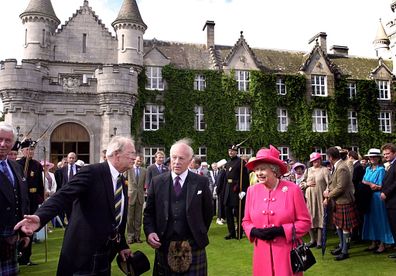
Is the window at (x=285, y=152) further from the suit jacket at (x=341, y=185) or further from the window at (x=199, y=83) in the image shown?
the suit jacket at (x=341, y=185)

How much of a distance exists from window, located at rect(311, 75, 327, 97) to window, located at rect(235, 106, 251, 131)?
6166mm

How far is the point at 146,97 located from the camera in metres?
27.1

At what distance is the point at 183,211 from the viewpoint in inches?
164

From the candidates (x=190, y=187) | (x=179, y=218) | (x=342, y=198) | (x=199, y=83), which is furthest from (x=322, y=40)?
(x=179, y=218)

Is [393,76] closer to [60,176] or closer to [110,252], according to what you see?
[60,176]

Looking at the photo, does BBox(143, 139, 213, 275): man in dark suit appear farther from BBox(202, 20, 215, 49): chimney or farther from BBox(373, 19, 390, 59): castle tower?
BBox(373, 19, 390, 59): castle tower

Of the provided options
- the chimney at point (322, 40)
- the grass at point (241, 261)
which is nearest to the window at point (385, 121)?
the chimney at point (322, 40)

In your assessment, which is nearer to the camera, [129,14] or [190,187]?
[190,187]

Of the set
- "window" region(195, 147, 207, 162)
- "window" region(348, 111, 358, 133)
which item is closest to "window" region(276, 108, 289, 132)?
"window" region(348, 111, 358, 133)

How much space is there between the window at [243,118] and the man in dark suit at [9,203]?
25077 mm

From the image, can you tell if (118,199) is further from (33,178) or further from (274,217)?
(33,178)

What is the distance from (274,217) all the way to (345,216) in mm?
4165

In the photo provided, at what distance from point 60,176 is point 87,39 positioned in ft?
58.0

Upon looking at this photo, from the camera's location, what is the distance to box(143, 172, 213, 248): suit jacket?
4.15 metres
